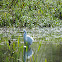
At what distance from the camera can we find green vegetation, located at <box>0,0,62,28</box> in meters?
11.7

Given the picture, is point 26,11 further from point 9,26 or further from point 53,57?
point 53,57

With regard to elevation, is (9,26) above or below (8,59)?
below

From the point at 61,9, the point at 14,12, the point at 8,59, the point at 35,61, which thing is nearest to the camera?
the point at 35,61

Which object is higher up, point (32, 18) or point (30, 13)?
point (30, 13)

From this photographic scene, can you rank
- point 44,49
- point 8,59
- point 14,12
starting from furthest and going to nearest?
1. point 14,12
2. point 44,49
3. point 8,59

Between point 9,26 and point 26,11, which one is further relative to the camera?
point 26,11

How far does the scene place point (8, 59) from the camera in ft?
16.9

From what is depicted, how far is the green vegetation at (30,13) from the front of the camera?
38.3 feet

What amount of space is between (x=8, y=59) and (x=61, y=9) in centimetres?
868

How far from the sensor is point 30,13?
40.4 feet

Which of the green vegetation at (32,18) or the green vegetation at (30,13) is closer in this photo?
the green vegetation at (32,18)

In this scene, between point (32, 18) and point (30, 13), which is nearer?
point (32, 18)

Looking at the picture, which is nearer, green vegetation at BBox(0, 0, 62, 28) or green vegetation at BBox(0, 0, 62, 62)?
green vegetation at BBox(0, 0, 62, 62)

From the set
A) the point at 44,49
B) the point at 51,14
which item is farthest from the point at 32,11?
the point at 44,49
